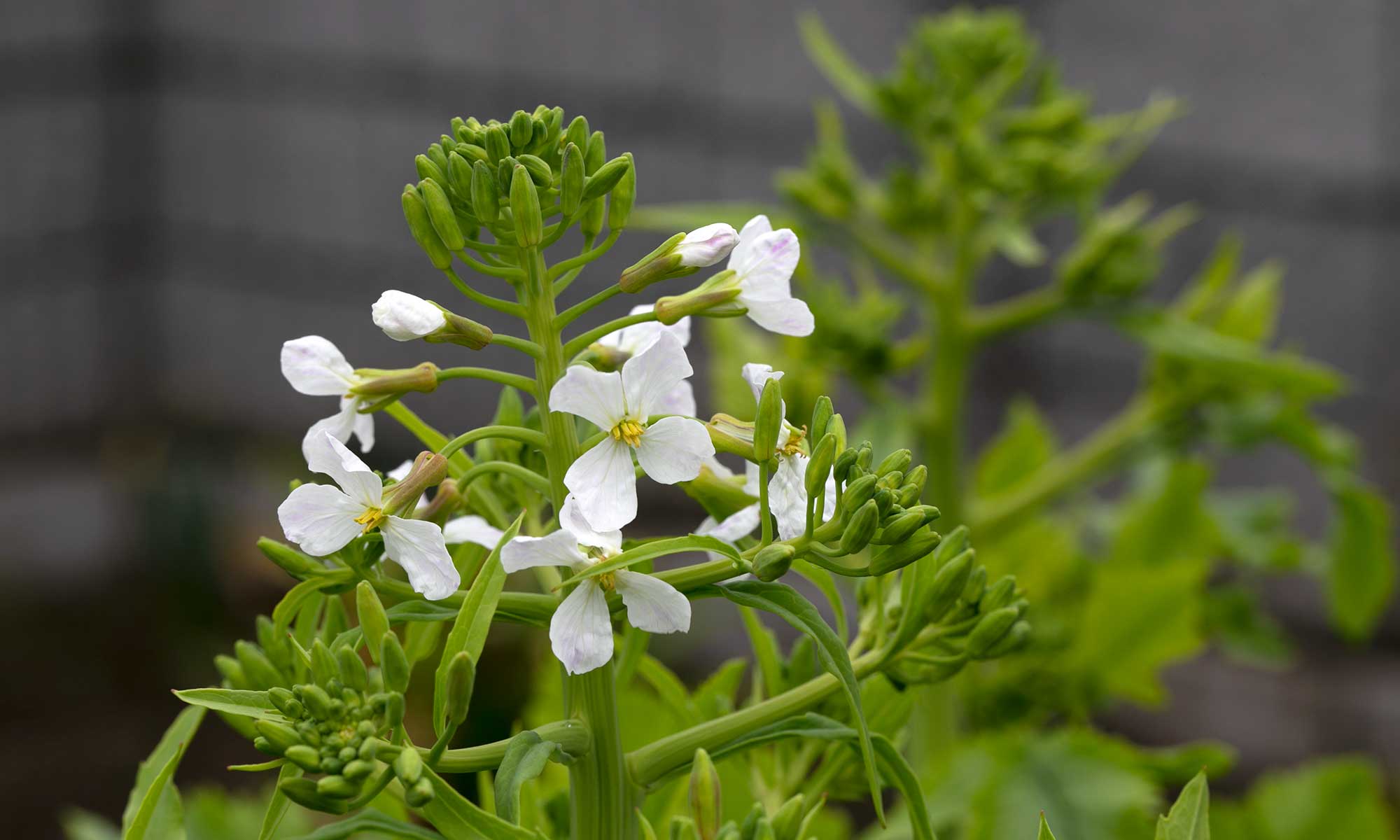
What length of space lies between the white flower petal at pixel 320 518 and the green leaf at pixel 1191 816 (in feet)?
0.81

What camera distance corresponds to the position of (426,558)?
356 mm

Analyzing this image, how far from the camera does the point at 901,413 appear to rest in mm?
900

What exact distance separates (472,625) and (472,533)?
0.07 m

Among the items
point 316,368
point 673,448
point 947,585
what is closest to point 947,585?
point 947,585

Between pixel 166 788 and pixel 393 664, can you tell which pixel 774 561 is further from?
pixel 166 788

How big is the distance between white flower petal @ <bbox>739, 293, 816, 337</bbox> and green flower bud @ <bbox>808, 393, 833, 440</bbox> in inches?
1.6

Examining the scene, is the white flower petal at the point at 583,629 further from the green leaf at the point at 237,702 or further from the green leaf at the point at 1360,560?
the green leaf at the point at 1360,560

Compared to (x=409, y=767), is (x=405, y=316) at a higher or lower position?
higher

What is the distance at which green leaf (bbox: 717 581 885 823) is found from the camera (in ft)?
1.10

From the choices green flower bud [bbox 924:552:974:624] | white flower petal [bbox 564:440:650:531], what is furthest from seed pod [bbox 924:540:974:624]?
white flower petal [bbox 564:440:650:531]

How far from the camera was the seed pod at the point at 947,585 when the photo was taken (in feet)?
1.30

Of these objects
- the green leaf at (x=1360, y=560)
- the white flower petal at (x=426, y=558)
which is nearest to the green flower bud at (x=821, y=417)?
the white flower petal at (x=426, y=558)

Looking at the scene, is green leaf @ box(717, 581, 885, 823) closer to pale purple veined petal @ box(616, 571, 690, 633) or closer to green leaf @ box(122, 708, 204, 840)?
pale purple veined petal @ box(616, 571, 690, 633)

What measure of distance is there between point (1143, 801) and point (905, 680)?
1.24 ft
